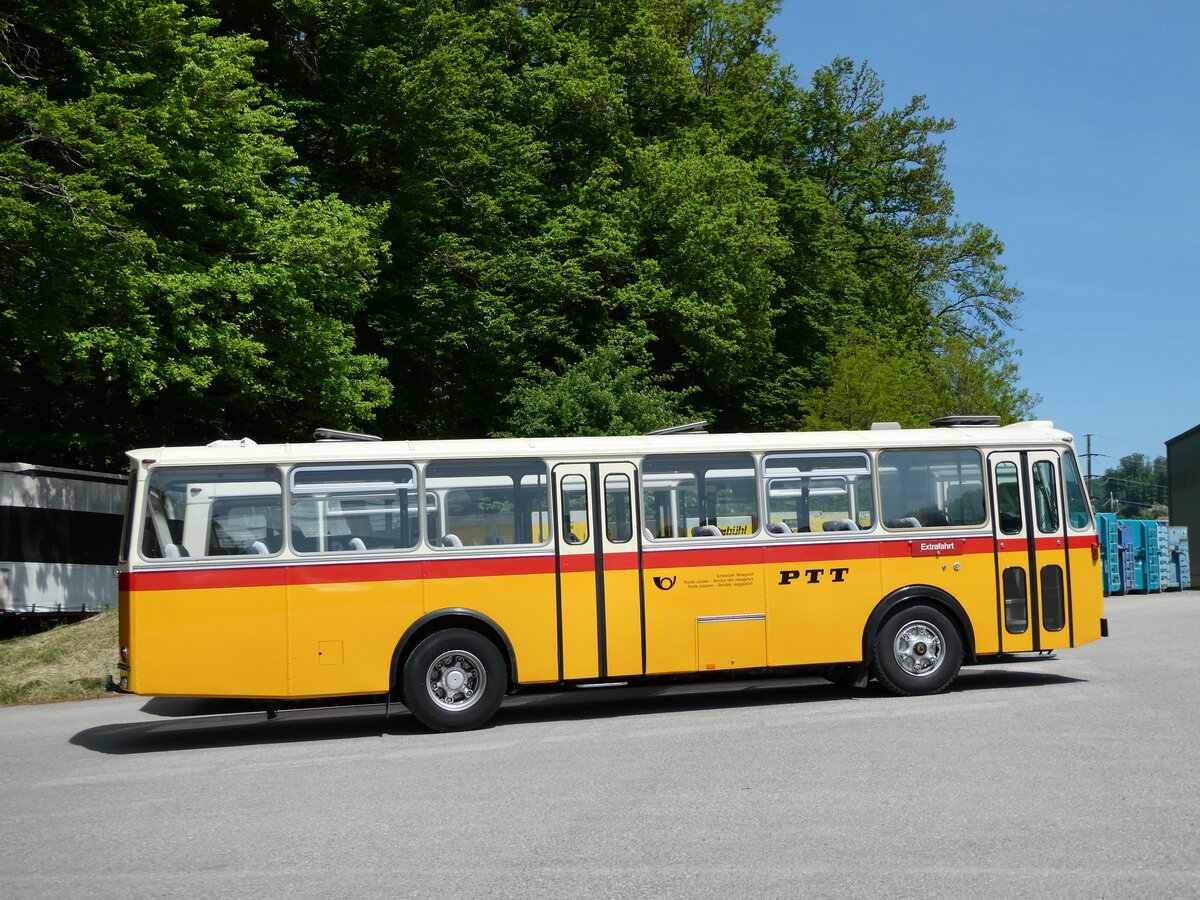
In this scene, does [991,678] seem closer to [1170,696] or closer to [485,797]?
[1170,696]

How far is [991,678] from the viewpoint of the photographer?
1436 centimetres

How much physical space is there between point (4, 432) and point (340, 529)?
1702cm

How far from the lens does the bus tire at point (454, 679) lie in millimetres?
11492

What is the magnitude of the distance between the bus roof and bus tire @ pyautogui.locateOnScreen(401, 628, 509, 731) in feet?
6.13

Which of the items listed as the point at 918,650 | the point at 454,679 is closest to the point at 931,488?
the point at 918,650

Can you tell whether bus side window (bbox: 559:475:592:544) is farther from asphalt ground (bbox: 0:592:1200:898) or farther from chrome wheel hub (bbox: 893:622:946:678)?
chrome wheel hub (bbox: 893:622:946:678)

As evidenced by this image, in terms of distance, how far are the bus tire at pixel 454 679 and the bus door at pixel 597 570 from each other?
72 cm

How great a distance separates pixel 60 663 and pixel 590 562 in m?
9.58

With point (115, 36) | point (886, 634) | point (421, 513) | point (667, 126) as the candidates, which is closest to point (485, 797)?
point (421, 513)

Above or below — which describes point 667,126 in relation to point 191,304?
above

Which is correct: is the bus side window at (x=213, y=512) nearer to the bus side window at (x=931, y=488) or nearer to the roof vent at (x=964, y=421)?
the bus side window at (x=931, y=488)

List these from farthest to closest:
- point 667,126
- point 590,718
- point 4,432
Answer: point 667,126 → point 4,432 → point 590,718

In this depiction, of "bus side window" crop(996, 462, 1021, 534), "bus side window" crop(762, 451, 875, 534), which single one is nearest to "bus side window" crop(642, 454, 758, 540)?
"bus side window" crop(762, 451, 875, 534)

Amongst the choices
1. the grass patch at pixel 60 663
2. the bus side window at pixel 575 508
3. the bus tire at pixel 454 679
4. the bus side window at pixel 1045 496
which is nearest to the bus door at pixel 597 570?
the bus side window at pixel 575 508
